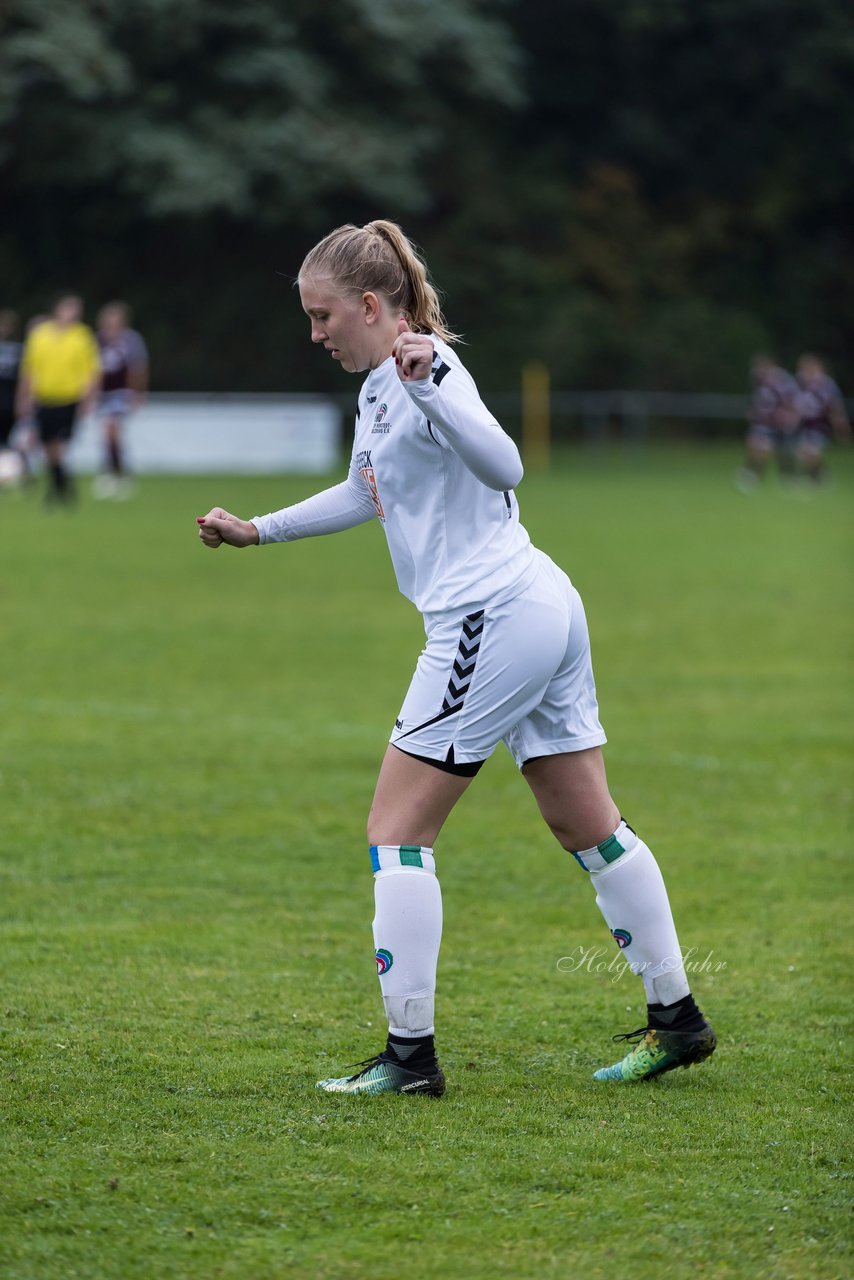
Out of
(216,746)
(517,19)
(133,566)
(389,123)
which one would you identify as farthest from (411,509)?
(517,19)

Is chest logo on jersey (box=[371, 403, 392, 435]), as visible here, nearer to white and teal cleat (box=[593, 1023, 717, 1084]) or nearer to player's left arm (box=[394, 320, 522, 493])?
player's left arm (box=[394, 320, 522, 493])

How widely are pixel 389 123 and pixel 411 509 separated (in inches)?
1406

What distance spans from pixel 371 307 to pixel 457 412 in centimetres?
46

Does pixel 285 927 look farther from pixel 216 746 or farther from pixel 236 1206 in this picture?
pixel 216 746

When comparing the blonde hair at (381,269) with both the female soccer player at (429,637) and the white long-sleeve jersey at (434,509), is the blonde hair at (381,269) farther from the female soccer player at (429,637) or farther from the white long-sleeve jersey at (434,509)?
the white long-sleeve jersey at (434,509)

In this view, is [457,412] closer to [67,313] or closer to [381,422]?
[381,422]

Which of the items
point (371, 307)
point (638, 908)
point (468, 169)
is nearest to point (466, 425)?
point (371, 307)

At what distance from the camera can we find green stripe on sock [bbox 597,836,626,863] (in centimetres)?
430

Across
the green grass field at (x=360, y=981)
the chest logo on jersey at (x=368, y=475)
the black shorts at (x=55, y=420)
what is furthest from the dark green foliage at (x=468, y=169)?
the chest logo on jersey at (x=368, y=475)

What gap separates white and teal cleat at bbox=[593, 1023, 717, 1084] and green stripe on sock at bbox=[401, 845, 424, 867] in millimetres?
697

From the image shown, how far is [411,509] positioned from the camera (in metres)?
4.10

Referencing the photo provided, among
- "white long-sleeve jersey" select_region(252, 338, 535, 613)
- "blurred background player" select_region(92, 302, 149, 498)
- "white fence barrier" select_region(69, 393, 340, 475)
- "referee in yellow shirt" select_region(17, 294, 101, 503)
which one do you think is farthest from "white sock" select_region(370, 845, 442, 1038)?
"white fence barrier" select_region(69, 393, 340, 475)

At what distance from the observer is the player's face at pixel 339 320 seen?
160 inches

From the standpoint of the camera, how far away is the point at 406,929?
4.11 metres
